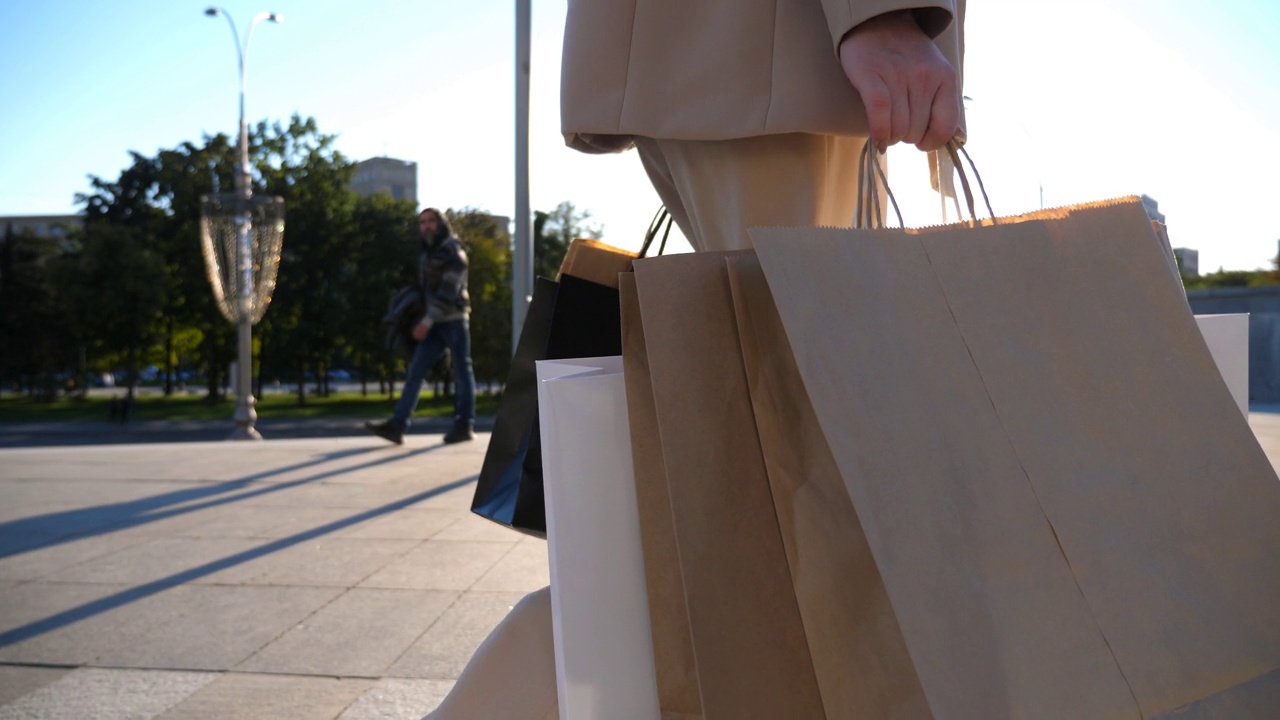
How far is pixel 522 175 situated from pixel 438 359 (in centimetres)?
222

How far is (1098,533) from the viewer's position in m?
1.00

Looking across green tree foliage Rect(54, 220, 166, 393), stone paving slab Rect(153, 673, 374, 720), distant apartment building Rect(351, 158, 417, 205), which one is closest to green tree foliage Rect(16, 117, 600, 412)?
green tree foliage Rect(54, 220, 166, 393)

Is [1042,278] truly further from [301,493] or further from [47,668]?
[301,493]

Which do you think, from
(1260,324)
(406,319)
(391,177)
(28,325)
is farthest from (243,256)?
(391,177)

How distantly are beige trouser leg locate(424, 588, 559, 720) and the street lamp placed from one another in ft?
55.7

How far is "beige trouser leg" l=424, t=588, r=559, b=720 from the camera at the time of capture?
142 cm

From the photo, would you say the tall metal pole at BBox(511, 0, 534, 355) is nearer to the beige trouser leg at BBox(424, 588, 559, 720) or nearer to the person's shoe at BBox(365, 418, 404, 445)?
the person's shoe at BBox(365, 418, 404, 445)

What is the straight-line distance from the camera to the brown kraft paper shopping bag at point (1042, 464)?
37.4 inches

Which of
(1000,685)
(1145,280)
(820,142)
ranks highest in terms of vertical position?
(820,142)

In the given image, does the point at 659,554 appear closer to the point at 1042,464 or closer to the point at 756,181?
the point at 1042,464

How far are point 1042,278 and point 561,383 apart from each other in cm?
54

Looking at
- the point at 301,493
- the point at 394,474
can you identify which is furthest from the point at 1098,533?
the point at 394,474

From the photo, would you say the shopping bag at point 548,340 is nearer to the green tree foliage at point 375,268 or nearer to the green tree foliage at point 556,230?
the green tree foliage at point 556,230

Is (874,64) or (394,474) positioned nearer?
(874,64)
